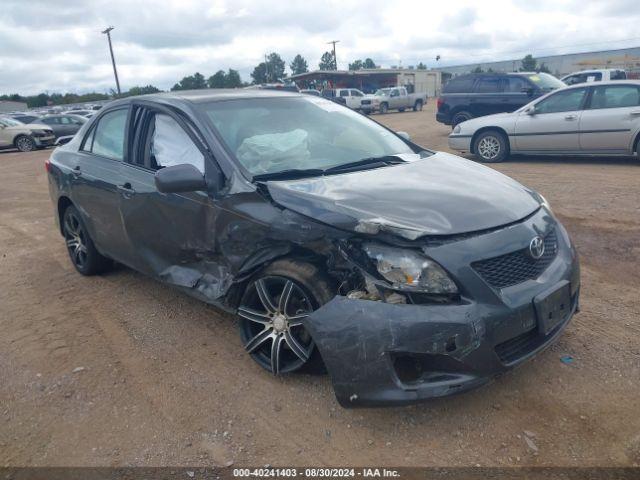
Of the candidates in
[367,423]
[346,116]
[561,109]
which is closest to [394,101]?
[561,109]

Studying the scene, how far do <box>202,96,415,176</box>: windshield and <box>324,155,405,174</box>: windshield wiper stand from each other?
0.05m

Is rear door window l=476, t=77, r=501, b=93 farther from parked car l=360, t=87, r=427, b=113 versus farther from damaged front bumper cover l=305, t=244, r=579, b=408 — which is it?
parked car l=360, t=87, r=427, b=113

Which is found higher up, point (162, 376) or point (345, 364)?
point (345, 364)

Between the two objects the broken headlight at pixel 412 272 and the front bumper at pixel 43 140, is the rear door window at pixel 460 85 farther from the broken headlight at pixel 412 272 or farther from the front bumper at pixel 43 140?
the front bumper at pixel 43 140

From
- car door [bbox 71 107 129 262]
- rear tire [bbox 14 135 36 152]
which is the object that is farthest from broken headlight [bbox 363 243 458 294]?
rear tire [bbox 14 135 36 152]

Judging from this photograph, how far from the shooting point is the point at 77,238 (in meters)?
5.13

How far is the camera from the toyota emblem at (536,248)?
9.06 ft

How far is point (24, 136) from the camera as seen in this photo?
21156 mm

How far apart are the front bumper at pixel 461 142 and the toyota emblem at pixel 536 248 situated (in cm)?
822

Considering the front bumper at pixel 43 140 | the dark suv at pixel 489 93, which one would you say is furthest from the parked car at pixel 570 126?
the front bumper at pixel 43 140

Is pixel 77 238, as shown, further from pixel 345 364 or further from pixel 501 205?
pixel 501 205

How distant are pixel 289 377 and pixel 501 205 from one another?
160 centimetres

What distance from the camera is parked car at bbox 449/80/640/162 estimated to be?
8.83m

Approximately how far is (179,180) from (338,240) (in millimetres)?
1109
